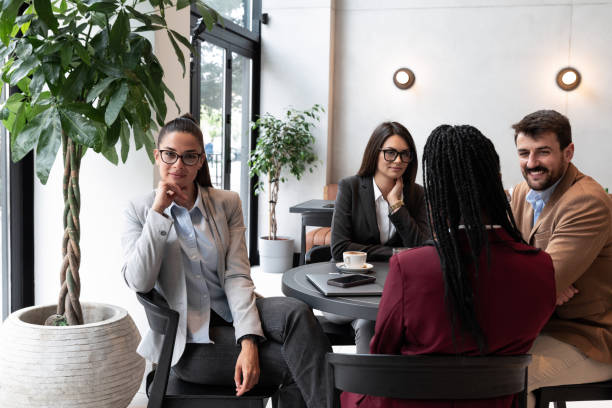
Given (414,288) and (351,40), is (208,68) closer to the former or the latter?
(351,40)

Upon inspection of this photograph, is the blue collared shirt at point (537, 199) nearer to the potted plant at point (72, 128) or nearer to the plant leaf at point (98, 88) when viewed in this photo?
the potted plant at point (72, 128)

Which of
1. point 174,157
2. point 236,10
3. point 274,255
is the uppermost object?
point 236,10

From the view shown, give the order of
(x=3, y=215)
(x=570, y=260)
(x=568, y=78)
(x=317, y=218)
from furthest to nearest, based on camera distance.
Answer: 1. (x=568, y=78)
2. (x=317, y=218)
3. (x=3, y=215)
4. (x=570, y=260)

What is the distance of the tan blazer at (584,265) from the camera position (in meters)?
1.82

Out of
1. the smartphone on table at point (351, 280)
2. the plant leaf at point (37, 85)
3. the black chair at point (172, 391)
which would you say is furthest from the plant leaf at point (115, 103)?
the smartphone on table at point (351, 280)

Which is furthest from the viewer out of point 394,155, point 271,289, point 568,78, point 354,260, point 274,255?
point 274,255

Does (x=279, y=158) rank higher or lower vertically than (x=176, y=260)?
higher

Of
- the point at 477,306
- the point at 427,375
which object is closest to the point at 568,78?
the point at 477,306

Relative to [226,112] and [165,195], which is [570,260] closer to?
[165,195]

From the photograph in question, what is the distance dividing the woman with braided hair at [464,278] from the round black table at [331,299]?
0.43m

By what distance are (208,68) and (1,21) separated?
3.84 meters

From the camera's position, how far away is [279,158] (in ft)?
19.9

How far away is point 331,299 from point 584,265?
79cm

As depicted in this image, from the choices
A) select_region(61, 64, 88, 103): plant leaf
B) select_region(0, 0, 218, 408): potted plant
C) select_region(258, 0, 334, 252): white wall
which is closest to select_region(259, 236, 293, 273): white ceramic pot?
select_region(258, 0, 334, 252): white wall
